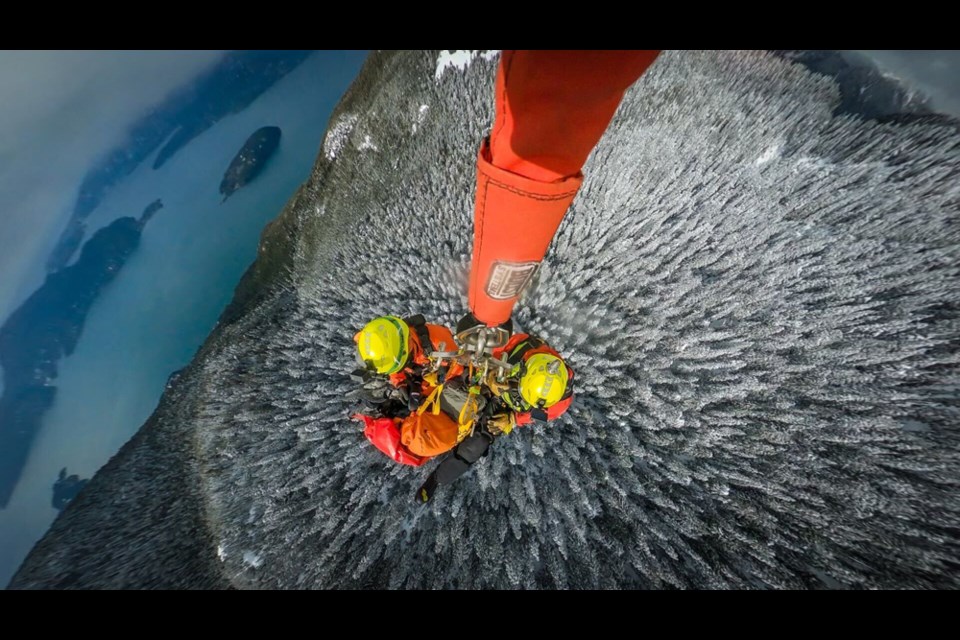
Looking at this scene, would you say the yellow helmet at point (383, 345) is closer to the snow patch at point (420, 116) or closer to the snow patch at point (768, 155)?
the snow patch at point (420, 116)

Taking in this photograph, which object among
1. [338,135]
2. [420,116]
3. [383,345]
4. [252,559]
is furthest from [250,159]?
[252,559]

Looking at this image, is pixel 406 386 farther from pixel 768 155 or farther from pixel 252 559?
pixel 768 155

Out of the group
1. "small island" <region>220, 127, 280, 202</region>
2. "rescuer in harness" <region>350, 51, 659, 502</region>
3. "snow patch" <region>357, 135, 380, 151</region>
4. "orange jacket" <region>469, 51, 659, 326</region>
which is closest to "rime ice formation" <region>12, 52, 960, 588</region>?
"snow patch" <region>357, 135, 380, 151</region>

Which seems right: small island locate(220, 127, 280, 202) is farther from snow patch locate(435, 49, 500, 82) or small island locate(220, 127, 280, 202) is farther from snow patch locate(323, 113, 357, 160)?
snow patch locate(435, 49, 500, 82)

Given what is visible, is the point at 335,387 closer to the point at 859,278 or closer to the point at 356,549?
the point at 356,549

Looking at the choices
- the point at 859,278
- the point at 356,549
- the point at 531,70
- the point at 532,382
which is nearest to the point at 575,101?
the point at 531,70
